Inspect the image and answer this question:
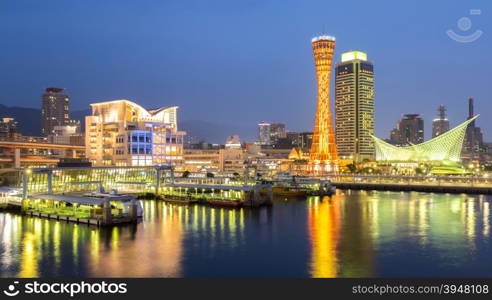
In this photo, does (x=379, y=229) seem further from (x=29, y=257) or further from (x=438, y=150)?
(x=438, y=150)

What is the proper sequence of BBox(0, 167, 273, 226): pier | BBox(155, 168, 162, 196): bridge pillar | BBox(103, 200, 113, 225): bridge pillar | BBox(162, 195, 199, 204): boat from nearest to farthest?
BBox(103, 200, 113, 225): bridge pillar → BBox(0, 167, 273, 226): pier → BBox(162, 195, 199, 204): boat → BBox(155, 168, 162, 196): bridge pillar

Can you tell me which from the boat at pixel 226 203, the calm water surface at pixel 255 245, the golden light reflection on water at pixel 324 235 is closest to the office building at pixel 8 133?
the boat at pixel 226 203

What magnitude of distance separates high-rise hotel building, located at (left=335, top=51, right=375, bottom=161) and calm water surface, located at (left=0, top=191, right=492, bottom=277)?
12187 cm

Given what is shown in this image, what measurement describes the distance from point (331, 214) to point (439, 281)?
16.7 metres

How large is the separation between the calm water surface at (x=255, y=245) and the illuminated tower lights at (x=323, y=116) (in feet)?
106

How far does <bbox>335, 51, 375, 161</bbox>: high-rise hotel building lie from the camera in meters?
149

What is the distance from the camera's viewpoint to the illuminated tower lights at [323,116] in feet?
193

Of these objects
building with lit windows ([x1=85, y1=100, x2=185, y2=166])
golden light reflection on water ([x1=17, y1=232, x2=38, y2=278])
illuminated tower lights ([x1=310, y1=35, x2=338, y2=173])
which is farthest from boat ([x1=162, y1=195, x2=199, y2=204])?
illuminated tower lights ([x1=310, y1=35, x2=338, y2=173])

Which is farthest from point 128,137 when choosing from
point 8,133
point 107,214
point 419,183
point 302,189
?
point 107,214

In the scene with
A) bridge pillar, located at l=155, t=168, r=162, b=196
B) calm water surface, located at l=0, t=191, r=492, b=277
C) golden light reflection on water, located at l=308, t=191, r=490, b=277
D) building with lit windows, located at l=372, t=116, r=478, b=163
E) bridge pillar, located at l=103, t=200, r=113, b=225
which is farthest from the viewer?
building with lit windows, located at l=372, t=116, r=478, b=163

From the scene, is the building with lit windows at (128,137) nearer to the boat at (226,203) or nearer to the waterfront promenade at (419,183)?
the waterfront promenade at (419,183)

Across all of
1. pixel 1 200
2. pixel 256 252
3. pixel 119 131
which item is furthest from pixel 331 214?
pixel 119 131

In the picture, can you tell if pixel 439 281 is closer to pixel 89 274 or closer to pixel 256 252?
pixel 256 252

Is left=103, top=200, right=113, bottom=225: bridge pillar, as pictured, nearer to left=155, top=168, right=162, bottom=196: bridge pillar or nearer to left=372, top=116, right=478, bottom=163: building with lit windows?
left=155, top=168, right=162, bottom=196: bridge pillar
